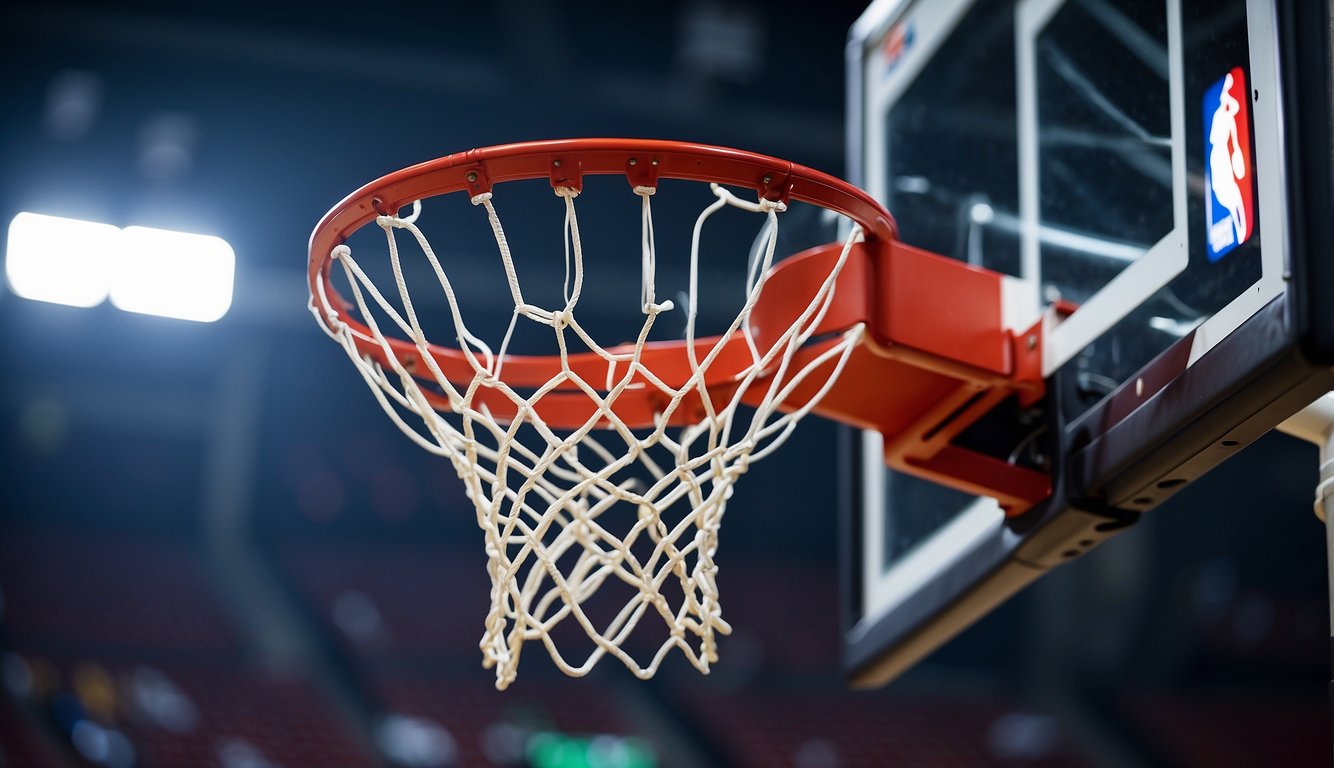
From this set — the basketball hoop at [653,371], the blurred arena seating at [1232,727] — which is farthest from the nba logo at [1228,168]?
the blurred arena seating at [1232,727]

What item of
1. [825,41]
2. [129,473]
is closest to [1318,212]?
[825,41]

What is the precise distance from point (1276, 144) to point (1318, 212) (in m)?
A: 0.12

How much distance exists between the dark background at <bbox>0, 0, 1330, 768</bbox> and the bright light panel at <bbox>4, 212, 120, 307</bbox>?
10 centimetres

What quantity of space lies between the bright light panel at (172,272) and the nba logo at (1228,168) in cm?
631

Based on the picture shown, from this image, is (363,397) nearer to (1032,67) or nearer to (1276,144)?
(1032,67)

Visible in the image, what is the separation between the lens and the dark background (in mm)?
5762

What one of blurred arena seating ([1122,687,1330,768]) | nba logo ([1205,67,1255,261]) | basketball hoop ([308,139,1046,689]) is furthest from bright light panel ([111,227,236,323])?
nba logo ([1205,67,1255,261])

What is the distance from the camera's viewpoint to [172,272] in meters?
7.20

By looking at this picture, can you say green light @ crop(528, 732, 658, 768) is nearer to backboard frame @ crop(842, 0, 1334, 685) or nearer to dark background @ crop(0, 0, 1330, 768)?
dark background @ crop(0, 0, 1330, 768)

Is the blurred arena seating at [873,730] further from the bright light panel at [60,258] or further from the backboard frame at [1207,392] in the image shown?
the backboard frame at [1207,392]

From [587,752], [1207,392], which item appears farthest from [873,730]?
[1207,392]

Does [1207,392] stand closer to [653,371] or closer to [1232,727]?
[653,371]

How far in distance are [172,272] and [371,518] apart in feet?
8.14

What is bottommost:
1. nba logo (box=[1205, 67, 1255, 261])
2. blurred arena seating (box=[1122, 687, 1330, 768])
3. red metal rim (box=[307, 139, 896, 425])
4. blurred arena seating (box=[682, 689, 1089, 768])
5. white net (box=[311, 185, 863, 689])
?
white net (box=[311, 185, 863, 689])
